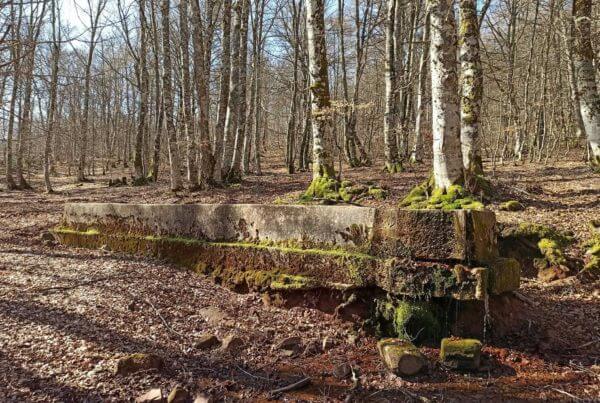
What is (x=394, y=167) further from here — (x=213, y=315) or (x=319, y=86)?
(x=213, y=315)

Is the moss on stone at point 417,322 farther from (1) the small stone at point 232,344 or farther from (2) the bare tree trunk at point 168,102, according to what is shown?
(2) the bare tree trunk at point 168,102

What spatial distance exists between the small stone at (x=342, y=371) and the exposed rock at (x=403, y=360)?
1.18 feet

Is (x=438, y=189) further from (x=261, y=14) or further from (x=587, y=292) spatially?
(x=261, y=14)

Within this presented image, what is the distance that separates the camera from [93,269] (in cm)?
609

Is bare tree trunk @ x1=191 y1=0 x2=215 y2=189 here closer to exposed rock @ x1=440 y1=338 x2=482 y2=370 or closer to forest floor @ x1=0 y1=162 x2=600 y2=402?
forest floor @ x1=0 y1=162 x2=600 y2=402

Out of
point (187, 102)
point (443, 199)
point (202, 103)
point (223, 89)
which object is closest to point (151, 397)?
point (443, 199)

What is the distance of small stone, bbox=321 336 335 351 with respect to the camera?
440cm

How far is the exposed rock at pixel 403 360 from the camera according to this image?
12.6 feet

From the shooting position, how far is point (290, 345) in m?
4.36

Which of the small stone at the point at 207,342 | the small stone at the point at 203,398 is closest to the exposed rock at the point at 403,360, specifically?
the small stone at the point at 203,398

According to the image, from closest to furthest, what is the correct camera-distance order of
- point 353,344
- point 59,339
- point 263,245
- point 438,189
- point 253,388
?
point 253,388 → point 59,339 → point 353,344 → point 263,245 → point 438,189

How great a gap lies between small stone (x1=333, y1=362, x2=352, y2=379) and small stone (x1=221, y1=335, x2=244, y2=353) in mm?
1011

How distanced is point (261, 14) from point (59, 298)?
17128 millimetres

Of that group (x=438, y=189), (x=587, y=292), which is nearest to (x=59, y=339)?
(x=438, y=189)
